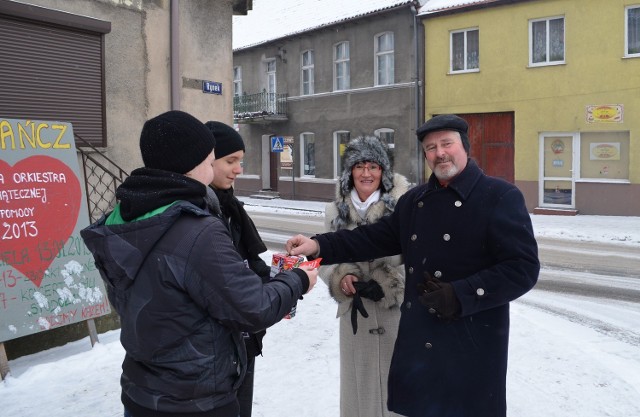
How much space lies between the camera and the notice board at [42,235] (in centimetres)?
445

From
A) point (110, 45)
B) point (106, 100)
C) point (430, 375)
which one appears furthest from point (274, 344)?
point (110, 45)

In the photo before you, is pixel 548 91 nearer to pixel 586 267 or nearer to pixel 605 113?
pixel 605 113

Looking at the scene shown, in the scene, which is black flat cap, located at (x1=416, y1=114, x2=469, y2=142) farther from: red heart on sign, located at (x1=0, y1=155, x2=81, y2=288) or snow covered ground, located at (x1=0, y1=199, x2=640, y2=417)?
red heart on sign, located at (x1=0, y1=155, x2=81, y2=288)

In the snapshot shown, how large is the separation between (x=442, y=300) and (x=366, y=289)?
951 millimetres

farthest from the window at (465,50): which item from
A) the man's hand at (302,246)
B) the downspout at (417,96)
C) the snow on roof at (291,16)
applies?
the man's hand at (302,246)

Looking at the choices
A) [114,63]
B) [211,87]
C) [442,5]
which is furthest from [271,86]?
[114,63]

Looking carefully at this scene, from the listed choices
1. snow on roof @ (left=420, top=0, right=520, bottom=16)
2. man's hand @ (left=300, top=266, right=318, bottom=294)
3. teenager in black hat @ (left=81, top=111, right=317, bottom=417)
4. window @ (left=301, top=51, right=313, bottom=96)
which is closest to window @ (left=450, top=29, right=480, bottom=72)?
snow on roof @ (left=420, top=0, right=520, bottom=16)

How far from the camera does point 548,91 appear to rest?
1662 centimetres

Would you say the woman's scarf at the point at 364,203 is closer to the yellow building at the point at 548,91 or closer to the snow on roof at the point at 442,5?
the yellow building at the point at 548,91

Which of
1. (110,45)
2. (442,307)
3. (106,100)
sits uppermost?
(110,45)

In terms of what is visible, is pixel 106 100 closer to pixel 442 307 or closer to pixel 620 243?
pixel 442 307

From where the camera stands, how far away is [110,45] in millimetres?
6461

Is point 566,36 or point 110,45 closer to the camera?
point 110,45

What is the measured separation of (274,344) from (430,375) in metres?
3.02
